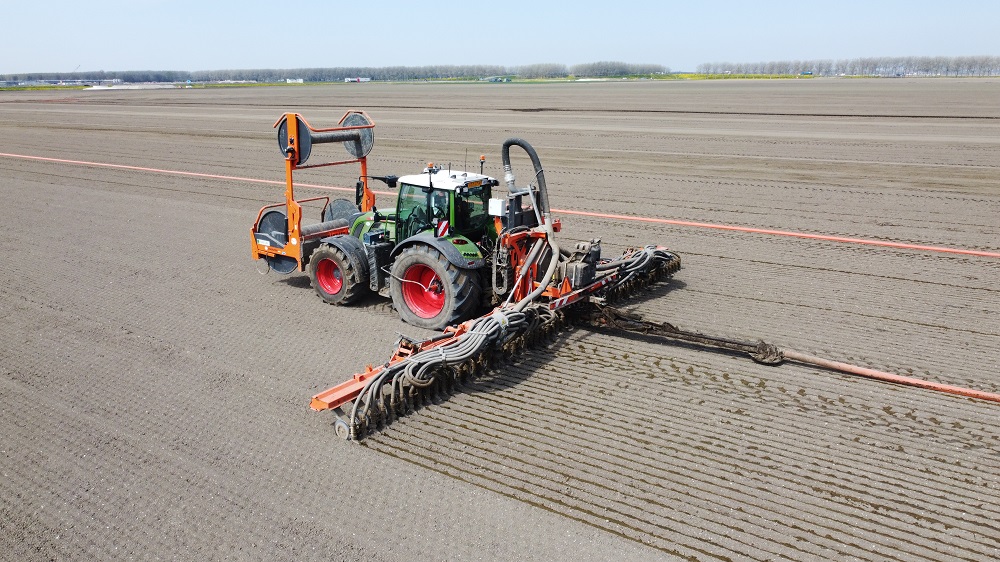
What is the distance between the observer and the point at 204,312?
32.2ft

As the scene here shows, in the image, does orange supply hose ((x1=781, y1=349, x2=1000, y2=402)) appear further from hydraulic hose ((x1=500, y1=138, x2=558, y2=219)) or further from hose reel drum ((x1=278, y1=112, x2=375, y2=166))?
hose reel drum ((x1=278, y1=112, x2=375, y2=166))

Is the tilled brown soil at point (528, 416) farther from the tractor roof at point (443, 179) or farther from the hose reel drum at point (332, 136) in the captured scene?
the hose reel drum at point (332, 136)

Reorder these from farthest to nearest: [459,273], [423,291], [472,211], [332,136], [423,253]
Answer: [332,136], [423,291], [472,211], [423,253], [459,273]

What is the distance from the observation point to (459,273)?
8.52m

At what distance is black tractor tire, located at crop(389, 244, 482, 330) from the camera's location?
8531 mm

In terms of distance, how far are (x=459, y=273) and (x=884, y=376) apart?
470 centimetres

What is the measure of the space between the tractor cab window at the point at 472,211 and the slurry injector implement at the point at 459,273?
0.01 meters

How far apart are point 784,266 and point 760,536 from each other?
7662mm

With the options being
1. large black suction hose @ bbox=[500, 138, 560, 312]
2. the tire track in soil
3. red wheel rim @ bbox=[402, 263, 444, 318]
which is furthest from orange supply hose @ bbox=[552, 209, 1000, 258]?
the tire track in soil

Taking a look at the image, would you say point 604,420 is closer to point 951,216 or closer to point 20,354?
point 20,354

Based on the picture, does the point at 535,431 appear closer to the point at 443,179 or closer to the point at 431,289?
the point at 431,289

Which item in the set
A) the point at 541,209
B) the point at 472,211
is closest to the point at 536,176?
the point at 541,209

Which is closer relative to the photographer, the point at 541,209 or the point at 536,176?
the point at 536,176

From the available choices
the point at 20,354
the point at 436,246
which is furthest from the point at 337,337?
the point at 20,354
